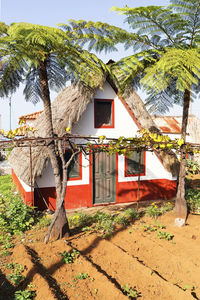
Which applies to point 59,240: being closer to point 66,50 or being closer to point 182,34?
point 66,50

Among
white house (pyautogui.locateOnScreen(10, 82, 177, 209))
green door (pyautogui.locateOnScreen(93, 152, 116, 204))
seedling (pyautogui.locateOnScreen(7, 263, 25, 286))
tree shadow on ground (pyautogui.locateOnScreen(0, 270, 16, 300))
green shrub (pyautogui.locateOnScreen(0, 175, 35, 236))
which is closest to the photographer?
tree shadow on ground (pyautogui.locateOnScreen(0, 270, 16, 300))

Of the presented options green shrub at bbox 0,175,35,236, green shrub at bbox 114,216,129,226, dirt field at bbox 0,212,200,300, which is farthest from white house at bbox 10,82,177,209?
dirt field at bbox 0,212,200,300

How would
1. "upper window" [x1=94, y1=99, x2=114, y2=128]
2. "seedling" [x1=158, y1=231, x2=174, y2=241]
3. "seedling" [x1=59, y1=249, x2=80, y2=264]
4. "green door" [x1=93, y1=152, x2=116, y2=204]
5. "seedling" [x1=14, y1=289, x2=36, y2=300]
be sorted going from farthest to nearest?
"green door" [x1=93, y1=152, x2=116, y2=204], "upper window" [x1=94, y1=99, x2=114, y2=128], "seedling" [x1=158, y1=231, x2=174, y2=241], "seedling" [x1=59, y1=249, x2=80, y2=264], "seedling" [x1=14, y1=289, x2=36, y2=300]

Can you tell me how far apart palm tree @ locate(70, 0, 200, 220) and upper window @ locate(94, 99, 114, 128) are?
6.68 feet

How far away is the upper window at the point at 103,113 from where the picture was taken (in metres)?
9.50

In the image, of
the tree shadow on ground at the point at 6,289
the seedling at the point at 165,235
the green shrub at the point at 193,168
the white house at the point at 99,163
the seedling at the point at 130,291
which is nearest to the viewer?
the tree shadow on ground at the point at 6,289

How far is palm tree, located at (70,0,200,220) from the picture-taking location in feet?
18.6

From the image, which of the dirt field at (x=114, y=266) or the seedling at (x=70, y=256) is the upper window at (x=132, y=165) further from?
the seedling at (x=70, y=256)

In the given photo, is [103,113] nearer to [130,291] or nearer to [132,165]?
[132,165]

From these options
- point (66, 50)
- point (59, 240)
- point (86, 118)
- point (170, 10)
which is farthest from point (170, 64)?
point (59, 240)

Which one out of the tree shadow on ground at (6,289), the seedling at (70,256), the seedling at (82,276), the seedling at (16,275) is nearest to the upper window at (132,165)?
the seedling at (70,256)

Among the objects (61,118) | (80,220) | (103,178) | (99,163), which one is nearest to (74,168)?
(99,163)

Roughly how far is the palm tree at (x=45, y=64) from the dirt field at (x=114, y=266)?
87 cm

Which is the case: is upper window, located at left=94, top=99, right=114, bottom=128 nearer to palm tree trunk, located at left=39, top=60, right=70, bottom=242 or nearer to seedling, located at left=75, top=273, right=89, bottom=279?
palm tree trunk, located at left=39, top=60, right=70, bottom=242
